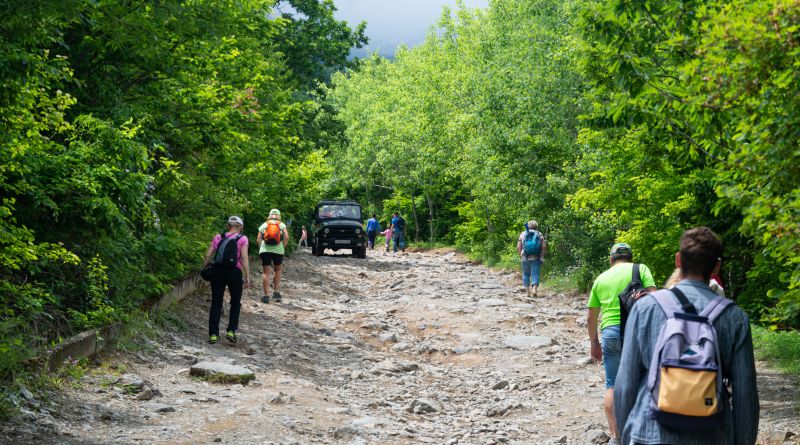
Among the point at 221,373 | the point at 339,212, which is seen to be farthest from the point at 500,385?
the point at 339,212

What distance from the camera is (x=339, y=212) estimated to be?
3938 cm

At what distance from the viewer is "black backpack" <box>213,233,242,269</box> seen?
1266 cm

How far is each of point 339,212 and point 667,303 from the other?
3557 cm

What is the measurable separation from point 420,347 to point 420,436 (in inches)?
239

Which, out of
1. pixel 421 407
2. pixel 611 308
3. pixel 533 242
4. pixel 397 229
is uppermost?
pixel 397 229

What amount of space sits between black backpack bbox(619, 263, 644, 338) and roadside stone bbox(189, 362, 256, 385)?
496cm

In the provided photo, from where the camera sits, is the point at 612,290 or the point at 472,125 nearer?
the point at 612,290

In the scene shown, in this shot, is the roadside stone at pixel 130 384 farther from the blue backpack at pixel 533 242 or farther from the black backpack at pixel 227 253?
the blue backpack at pixel 533 242

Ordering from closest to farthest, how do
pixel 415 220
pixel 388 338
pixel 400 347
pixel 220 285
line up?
pixel 220 285 < pixel 400 347 < pixel 388 338 < pixel 415 220

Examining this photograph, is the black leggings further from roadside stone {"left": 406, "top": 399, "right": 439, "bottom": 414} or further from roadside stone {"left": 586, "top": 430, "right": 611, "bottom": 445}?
roadside stone {"left": 586, "top": 430, "right": 611, "bottom": 445}

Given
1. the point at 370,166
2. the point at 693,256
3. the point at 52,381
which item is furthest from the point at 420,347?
the point at 370,166

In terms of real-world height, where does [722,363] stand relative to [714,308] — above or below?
below

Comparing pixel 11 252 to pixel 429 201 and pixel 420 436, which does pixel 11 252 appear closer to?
pixel 420 436

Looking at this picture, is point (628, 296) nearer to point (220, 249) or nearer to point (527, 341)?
point (220, 249)
